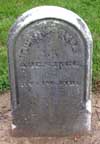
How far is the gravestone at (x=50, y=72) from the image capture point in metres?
3.78

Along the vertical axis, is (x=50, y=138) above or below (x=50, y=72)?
below

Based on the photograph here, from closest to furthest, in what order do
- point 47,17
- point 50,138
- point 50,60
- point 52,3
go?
point 47,17
point 50,60
point 50,138
point 52,3

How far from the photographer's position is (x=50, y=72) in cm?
396

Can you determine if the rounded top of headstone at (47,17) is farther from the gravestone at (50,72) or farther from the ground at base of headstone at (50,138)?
the ground at base of headstone at (50,138)

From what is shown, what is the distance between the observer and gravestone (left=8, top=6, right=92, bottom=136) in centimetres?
378

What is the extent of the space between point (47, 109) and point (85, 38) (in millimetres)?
735

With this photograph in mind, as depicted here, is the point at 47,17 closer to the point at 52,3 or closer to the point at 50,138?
the point at 50,138

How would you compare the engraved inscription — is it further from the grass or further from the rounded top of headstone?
the grass

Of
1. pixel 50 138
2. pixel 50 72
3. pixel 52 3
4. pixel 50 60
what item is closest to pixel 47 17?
pixel 50 60

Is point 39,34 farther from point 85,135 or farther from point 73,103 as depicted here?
point 85,135

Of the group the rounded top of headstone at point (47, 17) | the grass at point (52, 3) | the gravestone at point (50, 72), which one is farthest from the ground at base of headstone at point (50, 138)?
the grass at point (52, 3)

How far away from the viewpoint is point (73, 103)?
4105mm

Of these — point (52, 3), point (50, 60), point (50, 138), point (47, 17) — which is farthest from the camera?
point (52, 3)

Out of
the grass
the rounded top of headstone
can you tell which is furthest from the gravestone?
the grass
